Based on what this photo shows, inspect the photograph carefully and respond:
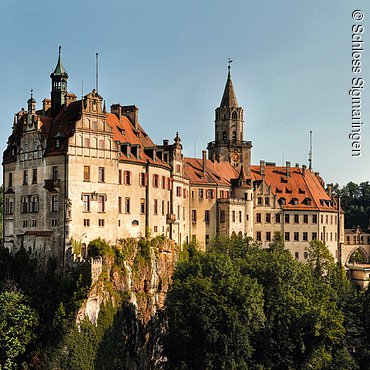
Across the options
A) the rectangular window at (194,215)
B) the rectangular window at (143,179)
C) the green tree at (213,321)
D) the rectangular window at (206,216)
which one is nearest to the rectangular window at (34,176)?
the rectangular window at (143,179)

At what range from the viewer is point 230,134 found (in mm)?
115750

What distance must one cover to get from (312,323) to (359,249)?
60197mm

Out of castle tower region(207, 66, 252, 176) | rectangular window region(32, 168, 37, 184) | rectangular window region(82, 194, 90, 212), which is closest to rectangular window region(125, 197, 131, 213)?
rectangular window region(82, 194, 90, 212)

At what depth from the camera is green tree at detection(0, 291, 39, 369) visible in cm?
6328

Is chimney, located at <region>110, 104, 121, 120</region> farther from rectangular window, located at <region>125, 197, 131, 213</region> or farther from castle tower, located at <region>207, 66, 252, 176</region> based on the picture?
castle tower, located at <region>207, 66, 252, 176</region>

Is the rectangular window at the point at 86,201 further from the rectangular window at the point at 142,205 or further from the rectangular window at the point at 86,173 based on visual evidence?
the rectangular window at the point at 142,205

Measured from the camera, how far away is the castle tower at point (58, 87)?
75812mm

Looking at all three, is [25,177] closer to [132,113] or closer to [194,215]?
[132,113]

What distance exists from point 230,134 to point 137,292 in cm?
4962

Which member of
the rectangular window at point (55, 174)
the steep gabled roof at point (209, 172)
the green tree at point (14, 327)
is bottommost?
the green tree at point (14, 327)

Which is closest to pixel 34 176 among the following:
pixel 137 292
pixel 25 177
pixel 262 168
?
pixel 25 177

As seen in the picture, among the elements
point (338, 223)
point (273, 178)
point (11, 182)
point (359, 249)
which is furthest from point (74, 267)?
point (359, 249)

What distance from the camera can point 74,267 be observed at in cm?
6712

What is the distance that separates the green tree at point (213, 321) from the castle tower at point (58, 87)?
2571 cm
